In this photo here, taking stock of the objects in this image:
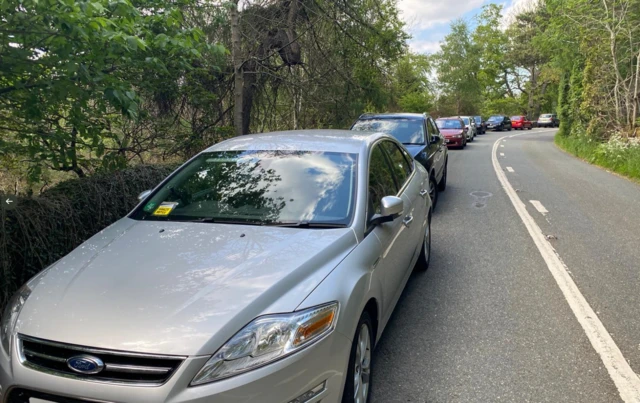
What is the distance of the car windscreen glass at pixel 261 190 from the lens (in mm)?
3318

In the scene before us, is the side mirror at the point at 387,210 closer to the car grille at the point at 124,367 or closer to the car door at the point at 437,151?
the car grille at the point at 124,367

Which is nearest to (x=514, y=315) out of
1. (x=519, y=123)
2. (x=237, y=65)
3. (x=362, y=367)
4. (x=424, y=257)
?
(x=424, y=257)

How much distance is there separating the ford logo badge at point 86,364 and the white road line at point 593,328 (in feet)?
9.95

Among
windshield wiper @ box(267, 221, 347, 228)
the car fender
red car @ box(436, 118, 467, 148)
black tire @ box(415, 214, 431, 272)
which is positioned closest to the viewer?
the car fender

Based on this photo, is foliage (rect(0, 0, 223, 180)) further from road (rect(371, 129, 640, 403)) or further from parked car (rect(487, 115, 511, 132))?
parked car (rect(487, 115, 511, 132))

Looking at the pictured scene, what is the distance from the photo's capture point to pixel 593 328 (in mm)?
4023

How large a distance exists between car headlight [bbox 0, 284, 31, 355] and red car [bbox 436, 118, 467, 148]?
20423 mm

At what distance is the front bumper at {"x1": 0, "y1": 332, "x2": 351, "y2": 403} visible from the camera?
6.57ft

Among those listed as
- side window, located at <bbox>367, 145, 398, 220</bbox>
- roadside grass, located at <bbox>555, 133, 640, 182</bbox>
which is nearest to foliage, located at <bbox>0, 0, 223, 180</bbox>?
side window, located at <bbox>367, 145, 398, 220</bbox>

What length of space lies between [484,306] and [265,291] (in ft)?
9.24

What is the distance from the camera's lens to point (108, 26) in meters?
3.60

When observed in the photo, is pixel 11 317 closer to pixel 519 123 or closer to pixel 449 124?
pixel 449 124

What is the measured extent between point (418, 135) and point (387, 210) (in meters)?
6.04

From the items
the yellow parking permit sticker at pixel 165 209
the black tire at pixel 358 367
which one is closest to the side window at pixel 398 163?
the black tire at pixel 358 367
